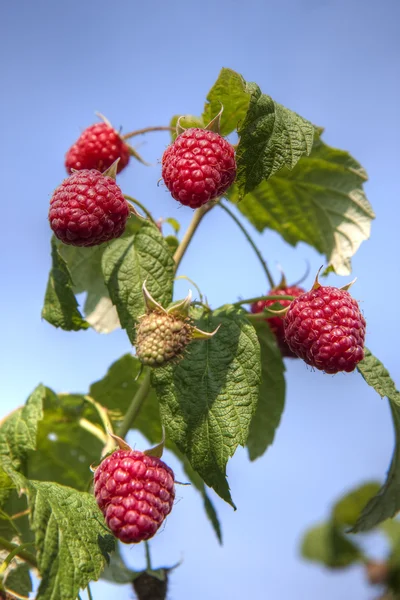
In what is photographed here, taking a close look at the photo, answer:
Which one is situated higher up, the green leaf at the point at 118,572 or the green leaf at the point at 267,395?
the green leaf at the point at 267,395

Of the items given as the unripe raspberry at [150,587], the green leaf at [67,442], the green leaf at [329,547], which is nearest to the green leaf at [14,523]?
Answer: the green leaf at [67,442]

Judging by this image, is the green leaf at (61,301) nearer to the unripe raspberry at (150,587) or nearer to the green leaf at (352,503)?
the unripe raspberry at (150,587)

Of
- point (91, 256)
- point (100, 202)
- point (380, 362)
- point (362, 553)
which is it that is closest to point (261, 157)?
point (100, 202)

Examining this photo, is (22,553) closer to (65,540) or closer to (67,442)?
(65,540)

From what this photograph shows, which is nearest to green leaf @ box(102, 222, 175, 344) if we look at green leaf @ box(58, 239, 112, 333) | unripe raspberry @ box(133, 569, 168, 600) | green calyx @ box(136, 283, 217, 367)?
green calyx @ box(136, 283, 217, 367)

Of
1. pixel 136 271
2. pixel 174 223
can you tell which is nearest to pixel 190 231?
pixel 174 223

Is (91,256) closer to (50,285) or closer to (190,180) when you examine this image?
(50,285)
